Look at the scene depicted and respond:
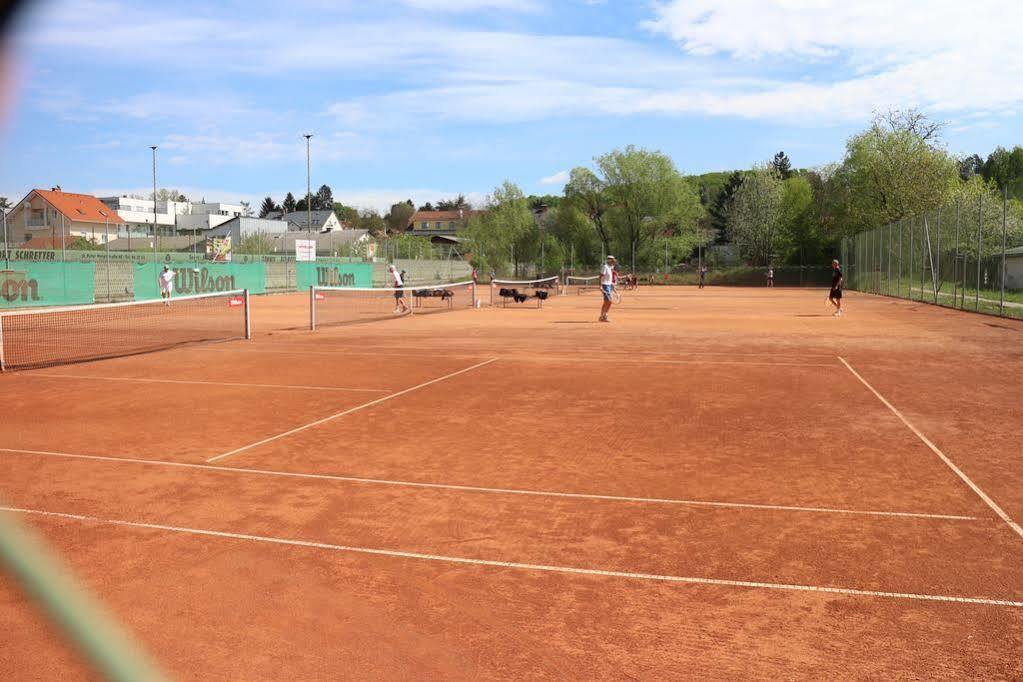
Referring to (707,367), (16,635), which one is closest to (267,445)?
(16,635)

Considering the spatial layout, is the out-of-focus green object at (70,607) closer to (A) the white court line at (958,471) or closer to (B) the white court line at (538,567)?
(B) the white court line at (538,567)

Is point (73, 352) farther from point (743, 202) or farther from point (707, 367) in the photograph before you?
point (743, 202)

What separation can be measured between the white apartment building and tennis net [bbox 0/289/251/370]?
58697 mm

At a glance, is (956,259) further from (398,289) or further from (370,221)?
(370,221)

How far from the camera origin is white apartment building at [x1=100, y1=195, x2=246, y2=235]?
283 ft

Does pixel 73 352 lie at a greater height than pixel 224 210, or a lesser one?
lesser

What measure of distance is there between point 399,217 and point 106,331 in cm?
16938

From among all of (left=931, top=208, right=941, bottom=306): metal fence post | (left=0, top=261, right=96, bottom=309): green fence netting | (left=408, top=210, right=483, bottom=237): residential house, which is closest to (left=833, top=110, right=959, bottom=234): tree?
(left=931, top=208, right=941, bottom=306): metal fence post

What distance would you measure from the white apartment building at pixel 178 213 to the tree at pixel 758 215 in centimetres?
5421

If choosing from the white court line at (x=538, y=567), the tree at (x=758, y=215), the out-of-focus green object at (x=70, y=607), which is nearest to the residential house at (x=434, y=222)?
the tree at (x=758, y=215)

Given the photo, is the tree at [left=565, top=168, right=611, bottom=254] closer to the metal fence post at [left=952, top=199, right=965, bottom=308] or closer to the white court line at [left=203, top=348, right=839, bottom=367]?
the metal fence post at [left=952, top=199, right=965, bottom=308]

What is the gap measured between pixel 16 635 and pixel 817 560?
13.1 ft

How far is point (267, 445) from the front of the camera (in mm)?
7758

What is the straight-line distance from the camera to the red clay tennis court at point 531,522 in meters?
3.66
